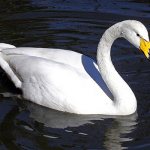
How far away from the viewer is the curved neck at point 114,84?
778 centimetres

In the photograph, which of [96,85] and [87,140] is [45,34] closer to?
[96,85]

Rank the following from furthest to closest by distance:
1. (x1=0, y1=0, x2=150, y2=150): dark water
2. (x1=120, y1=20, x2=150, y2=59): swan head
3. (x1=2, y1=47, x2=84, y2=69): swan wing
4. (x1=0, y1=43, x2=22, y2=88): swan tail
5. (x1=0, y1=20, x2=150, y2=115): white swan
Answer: (x1=0, y1=43, x2=22, y2=88): swan tail → (x1=2, y1=47, x2=84, y2=69): swan wing → (x1=0, y1=20, x2=150, y2=115): white swan → (x1=120, y1=20, x2=150, y2=59): swan head → (x1=0, y1=0, x2=150, y2=150): dark water

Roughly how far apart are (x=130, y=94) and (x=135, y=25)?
97 cm

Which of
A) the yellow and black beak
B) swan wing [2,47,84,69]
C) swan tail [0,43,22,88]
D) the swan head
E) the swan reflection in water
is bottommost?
the swan reflection in water

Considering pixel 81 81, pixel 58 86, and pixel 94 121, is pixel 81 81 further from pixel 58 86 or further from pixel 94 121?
pixel 94 121

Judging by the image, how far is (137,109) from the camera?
26.3 feet

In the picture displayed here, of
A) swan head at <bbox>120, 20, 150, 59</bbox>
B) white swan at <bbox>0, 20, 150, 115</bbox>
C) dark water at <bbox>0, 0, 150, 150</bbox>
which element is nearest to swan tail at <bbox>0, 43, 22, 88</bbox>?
white swan at <bbox>0, 20, 150, 115</bbox>

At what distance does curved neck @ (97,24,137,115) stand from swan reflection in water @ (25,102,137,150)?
130 millimetres

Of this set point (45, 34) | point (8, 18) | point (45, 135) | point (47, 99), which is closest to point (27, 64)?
point (47, 99)

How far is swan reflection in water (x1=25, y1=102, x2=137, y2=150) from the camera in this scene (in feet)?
24.0

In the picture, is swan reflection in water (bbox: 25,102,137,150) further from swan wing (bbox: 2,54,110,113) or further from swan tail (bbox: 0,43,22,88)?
swan tail (bbox: 0,43,22,88)

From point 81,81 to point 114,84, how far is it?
41 cm

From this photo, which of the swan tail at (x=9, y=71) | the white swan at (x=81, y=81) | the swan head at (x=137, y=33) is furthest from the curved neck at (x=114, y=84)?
the swan tail at (x=9, y=71)

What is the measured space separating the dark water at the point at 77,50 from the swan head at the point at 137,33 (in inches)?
37.2
